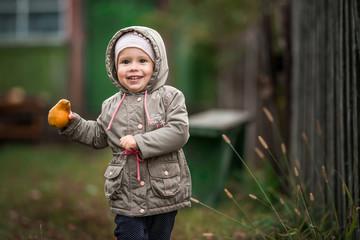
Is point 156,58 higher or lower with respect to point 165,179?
higher

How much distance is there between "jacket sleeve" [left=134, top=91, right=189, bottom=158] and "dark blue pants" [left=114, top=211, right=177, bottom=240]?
1.40 feet

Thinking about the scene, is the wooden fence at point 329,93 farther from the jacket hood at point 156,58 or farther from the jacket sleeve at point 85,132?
the jacket sleeve at point 85,132

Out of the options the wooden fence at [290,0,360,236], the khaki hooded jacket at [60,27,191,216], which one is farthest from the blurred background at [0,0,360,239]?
the khaki hooded jacket at [60,27,191,216]

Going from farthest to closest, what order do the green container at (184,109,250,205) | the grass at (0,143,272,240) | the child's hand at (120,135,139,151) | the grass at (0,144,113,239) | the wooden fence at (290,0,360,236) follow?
the green container at (184,109,250,205), the grass at (0,144,113,239), the grass at (0,143,272,240), the wooden fence at (290,0,360,236), the child's hand at (120,135,139,151)

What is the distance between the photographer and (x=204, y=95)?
10.5 meters

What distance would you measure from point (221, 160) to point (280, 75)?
1.33 meters

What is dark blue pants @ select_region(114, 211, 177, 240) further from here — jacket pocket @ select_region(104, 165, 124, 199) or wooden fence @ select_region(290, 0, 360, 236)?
wooden fence @ select_region(290, 0, 360, 236)

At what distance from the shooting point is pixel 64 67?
30.1ft

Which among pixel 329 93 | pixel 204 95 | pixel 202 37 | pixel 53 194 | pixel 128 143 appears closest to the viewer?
pixel 128 143

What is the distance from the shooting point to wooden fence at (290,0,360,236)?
287 cm

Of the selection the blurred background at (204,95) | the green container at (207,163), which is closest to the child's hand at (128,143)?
the blurred background at (204,95)

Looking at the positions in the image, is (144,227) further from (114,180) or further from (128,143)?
(128,143)

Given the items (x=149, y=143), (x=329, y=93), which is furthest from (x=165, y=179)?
(x=329, y=93)

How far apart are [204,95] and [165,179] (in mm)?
8007
